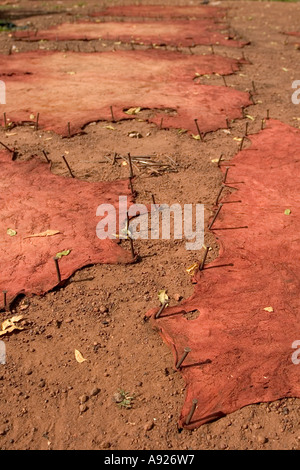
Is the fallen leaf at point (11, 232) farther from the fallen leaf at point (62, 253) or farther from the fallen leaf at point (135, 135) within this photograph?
the fallen leaf at point (135, 135)

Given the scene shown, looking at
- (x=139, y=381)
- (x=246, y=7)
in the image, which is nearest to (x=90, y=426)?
(x=139, y=381)

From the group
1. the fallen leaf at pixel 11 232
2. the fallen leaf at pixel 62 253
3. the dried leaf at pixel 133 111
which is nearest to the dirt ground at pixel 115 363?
the fallen leaf at pixel 62 253

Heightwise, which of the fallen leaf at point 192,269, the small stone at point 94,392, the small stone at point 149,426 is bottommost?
the small stone at point 149,426

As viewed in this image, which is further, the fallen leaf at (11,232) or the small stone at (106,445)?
the fallen leaf at (11,232)

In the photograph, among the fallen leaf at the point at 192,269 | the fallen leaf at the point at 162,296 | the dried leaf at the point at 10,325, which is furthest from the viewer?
the fallen leaf at the point at 192,269

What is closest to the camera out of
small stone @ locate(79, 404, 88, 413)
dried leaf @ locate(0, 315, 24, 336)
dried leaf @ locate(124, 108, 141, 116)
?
small stone @ locate(79, 404, 88, 413)

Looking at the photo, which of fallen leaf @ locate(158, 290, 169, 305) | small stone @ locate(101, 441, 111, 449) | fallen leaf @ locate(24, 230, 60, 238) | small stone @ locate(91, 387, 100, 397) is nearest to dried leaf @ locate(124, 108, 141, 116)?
fallen leaf @ locate(24, 230, 60, 238)

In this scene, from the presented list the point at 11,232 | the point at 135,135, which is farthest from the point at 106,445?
the point at 135,135

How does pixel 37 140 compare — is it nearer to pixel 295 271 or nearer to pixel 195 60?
pixel 295 271

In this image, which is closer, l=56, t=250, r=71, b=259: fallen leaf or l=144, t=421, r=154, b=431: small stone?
l=144, t=421, r=154, b=431: small stone

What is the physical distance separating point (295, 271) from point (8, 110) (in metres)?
5.44

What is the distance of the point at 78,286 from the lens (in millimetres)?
3500

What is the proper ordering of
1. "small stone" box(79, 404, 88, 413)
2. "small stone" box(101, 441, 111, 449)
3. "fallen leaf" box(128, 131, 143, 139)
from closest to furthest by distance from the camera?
"small stone" box(101, 441, 111, 449), "small stone" box(79, 404, 88, 413), "fallen leaf" box(128, 131, 143, 139)

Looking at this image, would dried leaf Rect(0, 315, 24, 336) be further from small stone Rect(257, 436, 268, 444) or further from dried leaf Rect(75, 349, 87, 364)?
small stone Rect(257, 436, 268, 444)
